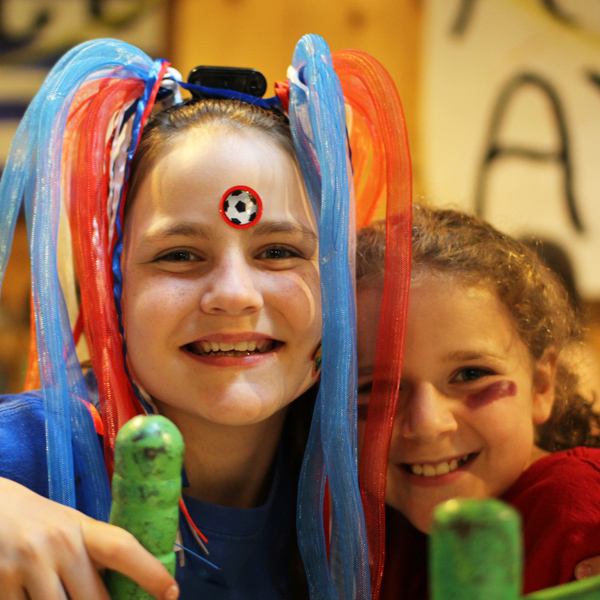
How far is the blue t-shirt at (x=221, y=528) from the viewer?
893 millimetres

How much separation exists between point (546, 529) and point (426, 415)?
0.69 feet

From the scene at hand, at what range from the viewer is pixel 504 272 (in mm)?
1057

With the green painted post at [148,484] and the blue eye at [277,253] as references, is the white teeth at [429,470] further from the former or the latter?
the green painted post at [148,484]

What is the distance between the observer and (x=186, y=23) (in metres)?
2.18

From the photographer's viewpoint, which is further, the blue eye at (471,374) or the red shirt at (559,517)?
the blue eye at (471,374)

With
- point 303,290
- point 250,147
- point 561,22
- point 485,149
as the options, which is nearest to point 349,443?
point 303,290

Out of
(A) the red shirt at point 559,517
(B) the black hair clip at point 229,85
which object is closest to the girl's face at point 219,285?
(B) the black hair clip at point 229,85

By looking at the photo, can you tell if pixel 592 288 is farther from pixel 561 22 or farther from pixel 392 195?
pixel 392 195

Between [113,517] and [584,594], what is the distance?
35 cm

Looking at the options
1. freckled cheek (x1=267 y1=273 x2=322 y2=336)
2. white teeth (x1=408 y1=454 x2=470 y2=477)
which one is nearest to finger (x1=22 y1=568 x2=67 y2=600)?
freckled cheek (x1=267 y1=273 x2=322 y2=336)

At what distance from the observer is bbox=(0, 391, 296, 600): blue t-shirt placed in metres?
0.89

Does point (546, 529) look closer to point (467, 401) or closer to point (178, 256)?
point (467, 401)

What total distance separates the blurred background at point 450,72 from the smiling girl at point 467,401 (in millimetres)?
1211

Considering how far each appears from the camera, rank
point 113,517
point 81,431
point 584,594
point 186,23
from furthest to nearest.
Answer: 1. point 186,23
2. point 81,431
3. point 113,517
4. point 584,594
